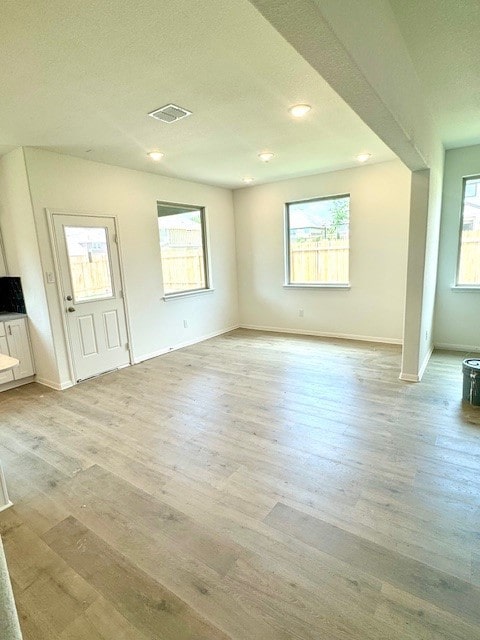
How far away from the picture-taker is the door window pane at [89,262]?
4.09 metres

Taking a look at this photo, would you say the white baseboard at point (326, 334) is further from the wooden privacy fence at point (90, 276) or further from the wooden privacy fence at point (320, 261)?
the wooden privacy fence at point (90, 276)

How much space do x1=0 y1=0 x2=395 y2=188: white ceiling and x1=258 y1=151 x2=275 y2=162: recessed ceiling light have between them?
11 centimetres

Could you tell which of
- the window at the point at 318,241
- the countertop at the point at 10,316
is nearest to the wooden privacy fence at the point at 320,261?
the window at the point at 318,241

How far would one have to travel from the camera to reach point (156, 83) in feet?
7.70

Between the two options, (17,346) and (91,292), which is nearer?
(17,346)

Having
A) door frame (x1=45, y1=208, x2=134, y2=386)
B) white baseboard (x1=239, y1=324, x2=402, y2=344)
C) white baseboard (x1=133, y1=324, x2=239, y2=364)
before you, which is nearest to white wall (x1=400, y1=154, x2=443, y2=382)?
white baseboard (x1=239, y1=324, x2=402, y2=344)

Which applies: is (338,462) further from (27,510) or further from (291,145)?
(291,145)

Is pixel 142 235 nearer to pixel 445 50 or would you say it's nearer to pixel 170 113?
pixel 170 113

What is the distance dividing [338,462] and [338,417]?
0.69m

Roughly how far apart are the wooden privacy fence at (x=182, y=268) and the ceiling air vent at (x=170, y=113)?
2.53 metres

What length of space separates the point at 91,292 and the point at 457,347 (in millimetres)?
5080

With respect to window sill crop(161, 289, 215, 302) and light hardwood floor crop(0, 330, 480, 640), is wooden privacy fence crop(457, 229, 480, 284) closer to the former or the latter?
light hardwood floor crop(0, 330, 480, 640)

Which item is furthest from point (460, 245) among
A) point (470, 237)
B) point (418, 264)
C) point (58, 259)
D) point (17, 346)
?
A: point (17, 346)

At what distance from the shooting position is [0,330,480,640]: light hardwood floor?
1.43 meters
